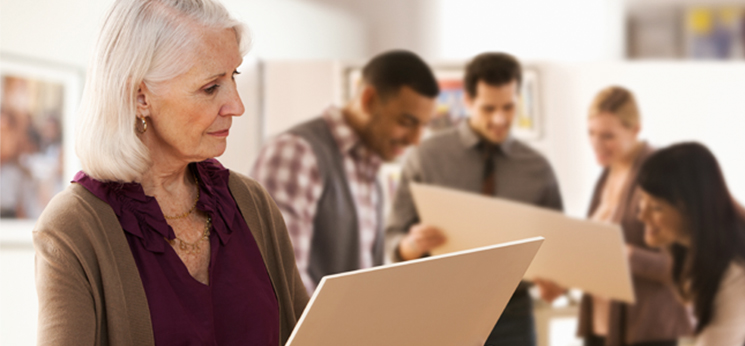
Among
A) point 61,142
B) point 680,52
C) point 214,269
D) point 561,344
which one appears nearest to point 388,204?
point 561,344

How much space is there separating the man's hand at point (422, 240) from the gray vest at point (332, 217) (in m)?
0.12

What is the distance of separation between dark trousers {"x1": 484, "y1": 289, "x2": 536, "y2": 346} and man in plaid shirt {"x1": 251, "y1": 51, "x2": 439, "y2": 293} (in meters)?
0.55

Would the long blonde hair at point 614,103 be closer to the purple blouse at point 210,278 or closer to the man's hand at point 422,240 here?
the man's hand at point 422,240

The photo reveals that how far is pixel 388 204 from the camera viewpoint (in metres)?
2.62

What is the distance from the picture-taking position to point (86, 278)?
2.64ft

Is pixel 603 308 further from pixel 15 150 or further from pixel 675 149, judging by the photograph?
pixel 15 150

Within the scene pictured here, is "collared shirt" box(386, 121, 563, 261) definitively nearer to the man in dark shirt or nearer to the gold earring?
the man in dark shirt

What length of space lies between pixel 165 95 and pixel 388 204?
177 cm

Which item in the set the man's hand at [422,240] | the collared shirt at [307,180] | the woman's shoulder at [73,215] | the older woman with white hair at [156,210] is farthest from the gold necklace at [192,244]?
the man's hand at [422,240]

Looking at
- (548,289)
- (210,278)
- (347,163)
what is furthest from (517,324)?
(210,278)

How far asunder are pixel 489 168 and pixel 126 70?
1939 millimetres

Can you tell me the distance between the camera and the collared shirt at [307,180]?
2514 mm

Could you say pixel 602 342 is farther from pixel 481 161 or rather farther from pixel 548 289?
pixel 481 161

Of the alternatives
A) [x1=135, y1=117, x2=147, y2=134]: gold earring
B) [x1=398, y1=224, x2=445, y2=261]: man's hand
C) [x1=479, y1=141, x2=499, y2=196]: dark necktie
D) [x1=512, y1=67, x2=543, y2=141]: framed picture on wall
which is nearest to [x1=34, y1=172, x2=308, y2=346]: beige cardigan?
[x1=135, y1=117, x2=147, y2=134]: gold earring
